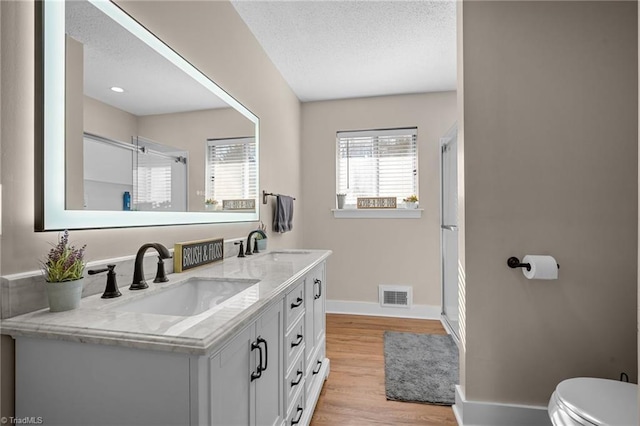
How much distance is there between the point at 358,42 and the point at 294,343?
2218 mm

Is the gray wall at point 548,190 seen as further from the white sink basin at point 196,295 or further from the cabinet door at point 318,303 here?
the white sink basin at point 196,295

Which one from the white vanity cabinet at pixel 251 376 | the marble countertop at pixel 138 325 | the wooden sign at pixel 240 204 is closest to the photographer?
the marble countertop at pixel 138 325

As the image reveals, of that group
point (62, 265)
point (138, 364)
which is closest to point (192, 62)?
point (62, 265)

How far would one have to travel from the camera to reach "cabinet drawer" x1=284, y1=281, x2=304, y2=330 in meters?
1.34

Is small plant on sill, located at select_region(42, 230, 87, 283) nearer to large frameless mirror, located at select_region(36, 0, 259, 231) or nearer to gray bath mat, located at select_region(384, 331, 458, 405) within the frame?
large frameless mirror, located at select_region(36, 0, 259, 231)

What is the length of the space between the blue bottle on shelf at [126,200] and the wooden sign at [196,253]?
268 millimetres

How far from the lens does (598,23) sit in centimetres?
160

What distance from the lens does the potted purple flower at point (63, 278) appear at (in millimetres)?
825

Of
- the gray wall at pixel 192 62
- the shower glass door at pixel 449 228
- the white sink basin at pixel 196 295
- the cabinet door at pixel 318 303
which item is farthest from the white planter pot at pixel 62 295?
the shower glass door at pixel 449 228

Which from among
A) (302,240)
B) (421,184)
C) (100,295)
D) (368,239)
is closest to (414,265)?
(368,239)

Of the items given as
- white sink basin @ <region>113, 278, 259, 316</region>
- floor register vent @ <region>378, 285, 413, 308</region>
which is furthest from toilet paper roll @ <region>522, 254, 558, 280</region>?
floor register vent @ <region>378, 285, 413, 308</region>

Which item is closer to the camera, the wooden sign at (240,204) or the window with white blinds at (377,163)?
the wooden sign at (240,204)

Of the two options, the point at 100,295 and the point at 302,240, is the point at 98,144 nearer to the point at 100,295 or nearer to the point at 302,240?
the point at 100,295

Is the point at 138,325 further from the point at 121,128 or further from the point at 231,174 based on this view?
the point at 231,174
